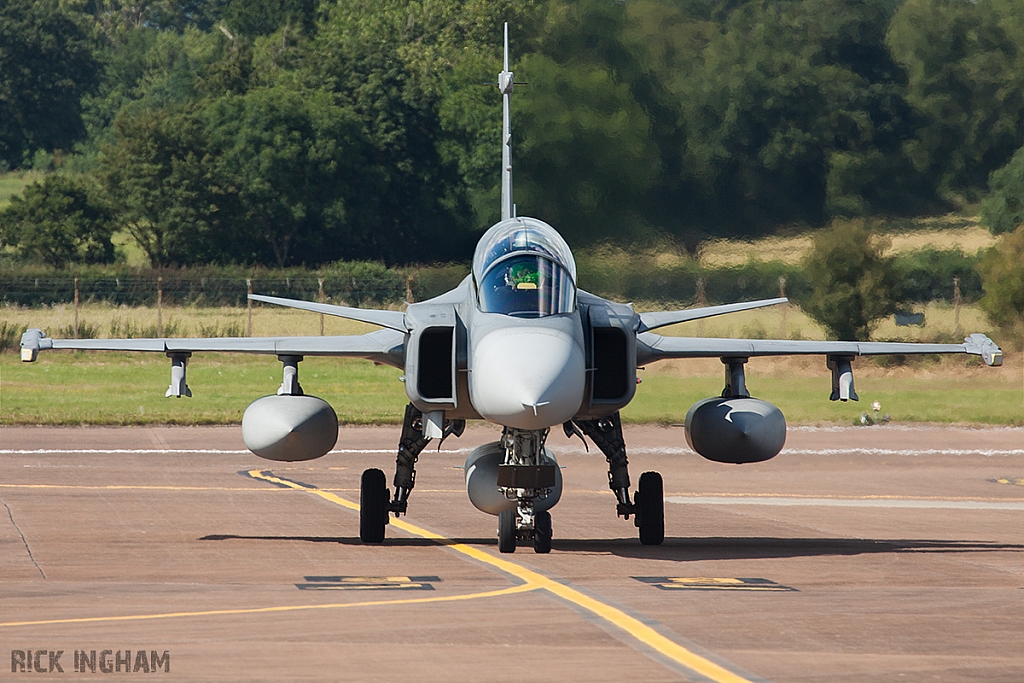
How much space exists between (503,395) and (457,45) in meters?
42.5

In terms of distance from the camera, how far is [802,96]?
40312mm

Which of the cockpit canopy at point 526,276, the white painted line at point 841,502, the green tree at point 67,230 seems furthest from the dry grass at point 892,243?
the green tree at point 67,230

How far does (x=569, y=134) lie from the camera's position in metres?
30.3

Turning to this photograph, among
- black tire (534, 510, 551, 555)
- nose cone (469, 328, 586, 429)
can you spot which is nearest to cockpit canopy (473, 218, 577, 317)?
nose cone (469, 328, 586, 429)

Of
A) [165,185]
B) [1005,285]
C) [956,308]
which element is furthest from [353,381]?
[165,185]

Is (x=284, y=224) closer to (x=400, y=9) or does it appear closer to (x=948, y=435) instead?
(x=400, y=9)

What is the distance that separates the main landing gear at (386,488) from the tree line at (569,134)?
13930mm

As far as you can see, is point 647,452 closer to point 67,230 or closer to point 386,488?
point 386,488

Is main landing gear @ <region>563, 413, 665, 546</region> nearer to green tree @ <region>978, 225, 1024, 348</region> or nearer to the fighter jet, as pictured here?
the fighter jet

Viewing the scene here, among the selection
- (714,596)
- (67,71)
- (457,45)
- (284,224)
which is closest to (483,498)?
(714,596)

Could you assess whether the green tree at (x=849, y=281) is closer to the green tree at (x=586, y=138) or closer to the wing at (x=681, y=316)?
the green tree at (x=586, y=138)

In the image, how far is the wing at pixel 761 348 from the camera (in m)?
16.7

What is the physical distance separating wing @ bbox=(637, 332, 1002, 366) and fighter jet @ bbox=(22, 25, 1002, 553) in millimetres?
20

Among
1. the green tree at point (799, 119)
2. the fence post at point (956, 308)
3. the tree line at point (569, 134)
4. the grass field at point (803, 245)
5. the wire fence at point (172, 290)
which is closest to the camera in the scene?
the tree line at point (569, 134)
